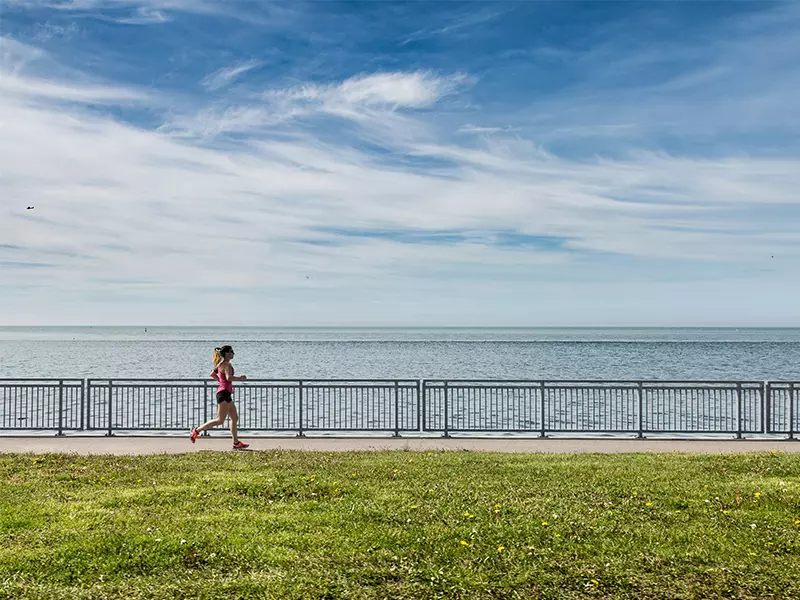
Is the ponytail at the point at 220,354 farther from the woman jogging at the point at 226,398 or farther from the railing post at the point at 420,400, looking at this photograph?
the railing post at the point at 420,400

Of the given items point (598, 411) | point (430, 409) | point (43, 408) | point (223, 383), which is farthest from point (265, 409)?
point (598, 411)

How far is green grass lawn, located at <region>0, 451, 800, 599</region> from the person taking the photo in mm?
6844

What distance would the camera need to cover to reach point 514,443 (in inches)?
617

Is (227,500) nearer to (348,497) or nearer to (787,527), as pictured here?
(348,497)

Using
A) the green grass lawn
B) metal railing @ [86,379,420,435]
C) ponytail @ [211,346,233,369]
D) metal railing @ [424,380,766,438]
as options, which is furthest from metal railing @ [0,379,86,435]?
metal railing @ [424,380,766,438]

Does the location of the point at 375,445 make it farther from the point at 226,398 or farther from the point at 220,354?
the point at 220,354

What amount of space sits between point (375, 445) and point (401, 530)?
724 cm

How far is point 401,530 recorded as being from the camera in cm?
838

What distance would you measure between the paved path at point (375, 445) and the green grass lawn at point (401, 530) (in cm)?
235

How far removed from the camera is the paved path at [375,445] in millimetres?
14805

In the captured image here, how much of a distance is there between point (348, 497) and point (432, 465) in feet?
8.93

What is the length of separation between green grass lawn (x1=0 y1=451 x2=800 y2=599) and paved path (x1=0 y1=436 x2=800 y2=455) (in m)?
2.35

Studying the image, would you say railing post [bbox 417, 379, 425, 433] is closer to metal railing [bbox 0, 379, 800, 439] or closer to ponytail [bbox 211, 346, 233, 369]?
metal railing [bbox 0, 379, 800, 439]

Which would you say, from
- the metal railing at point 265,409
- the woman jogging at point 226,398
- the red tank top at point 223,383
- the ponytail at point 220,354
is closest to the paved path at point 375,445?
the woman jogging at point 226,398
